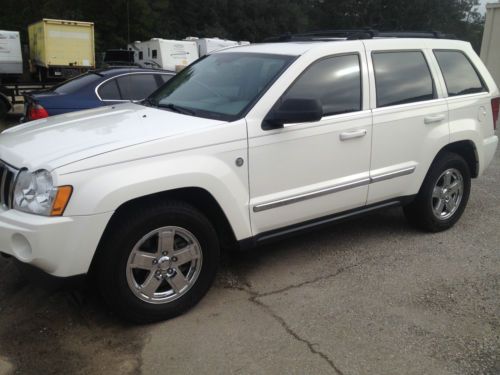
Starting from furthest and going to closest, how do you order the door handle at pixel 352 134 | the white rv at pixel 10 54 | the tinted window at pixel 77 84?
the white rv at pixel 10 54 → the tinted window at pixel 77 84 → the door handle at pixel 352 134

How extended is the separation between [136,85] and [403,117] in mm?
4883

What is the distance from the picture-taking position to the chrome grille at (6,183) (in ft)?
9.79

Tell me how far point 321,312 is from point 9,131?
2.65 m

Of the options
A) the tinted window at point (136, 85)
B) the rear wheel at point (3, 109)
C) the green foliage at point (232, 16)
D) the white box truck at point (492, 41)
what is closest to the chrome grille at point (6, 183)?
the tinted window at point (136, 85)

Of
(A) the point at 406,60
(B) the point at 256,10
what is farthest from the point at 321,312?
(B) the point at 256,10

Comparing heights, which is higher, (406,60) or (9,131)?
(406,60)

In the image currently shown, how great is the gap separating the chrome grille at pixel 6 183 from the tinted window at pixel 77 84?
4527 mm

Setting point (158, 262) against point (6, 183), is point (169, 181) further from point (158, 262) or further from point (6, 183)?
point (6, 183)

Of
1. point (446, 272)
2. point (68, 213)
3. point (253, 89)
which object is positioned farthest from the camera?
point (446, 272)

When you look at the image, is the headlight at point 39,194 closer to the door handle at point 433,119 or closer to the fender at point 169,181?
the fender at point 169,181

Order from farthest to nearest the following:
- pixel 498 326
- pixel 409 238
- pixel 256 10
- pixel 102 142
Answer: pixel 256 10 < pixel 409 238 < pixel 498 326 < pixel 102 142

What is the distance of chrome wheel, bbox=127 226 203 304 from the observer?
3102 millimetres

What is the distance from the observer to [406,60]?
4.43m

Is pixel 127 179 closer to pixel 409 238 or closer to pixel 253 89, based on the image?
pixel 253 89
